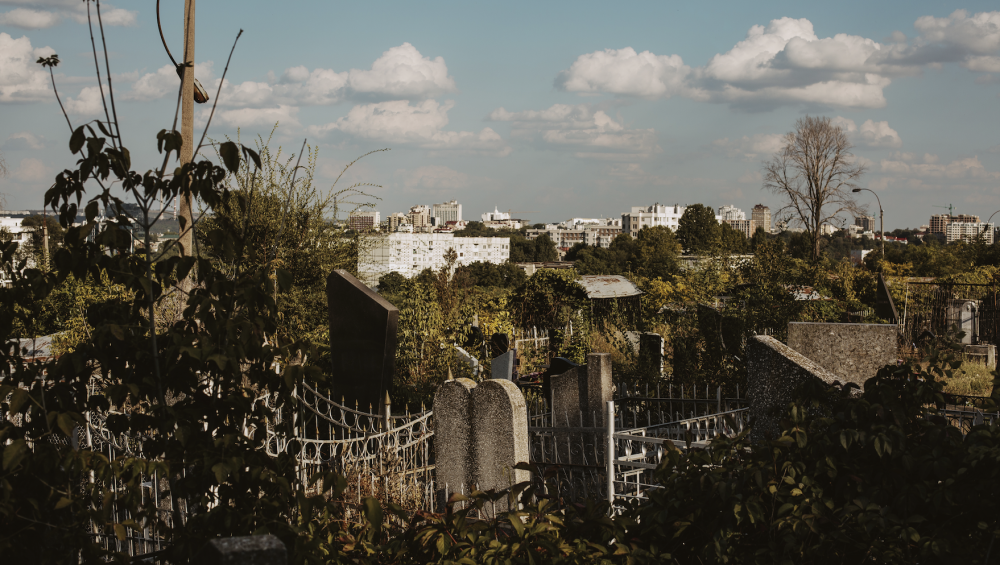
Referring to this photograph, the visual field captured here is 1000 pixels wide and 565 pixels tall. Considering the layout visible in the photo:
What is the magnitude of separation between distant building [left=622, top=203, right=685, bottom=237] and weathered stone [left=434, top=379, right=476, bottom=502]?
183 meters

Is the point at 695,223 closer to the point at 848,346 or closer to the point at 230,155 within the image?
the point at 848,346

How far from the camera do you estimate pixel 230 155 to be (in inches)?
77.8

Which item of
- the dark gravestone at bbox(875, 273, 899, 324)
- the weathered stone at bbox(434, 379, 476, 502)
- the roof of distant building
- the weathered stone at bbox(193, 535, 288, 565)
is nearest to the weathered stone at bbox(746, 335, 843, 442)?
the weathered stone at bbox(434, 379, 476, 502)

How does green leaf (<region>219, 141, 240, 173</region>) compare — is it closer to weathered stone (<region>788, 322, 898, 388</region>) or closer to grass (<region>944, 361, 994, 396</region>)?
weathered stone (<region>788, 322, 898, 388</region>)

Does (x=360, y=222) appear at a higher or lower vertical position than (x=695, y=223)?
lower

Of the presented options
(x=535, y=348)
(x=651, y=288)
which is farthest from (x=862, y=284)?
(x=535, y=348)

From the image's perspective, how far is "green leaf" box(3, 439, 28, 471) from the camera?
1.58 meters

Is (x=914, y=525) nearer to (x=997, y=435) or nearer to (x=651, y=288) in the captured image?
(x=997, y=435)

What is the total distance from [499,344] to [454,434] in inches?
261

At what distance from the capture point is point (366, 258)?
40.6 ft

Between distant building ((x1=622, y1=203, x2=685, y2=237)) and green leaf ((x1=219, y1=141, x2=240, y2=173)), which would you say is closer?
green leaf ((x1=219, y1=141, x2=240, y2=173))

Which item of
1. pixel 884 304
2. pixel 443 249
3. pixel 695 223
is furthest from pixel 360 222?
pixel 443 249

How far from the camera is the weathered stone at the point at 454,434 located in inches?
168

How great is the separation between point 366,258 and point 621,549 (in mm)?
10796
